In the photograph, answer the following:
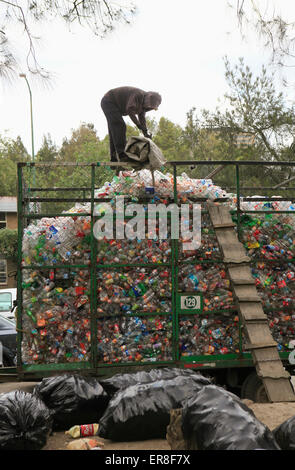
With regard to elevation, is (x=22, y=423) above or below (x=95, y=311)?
below

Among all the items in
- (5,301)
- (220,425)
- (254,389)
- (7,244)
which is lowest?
(254,389)

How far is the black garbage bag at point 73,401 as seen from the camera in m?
5.34

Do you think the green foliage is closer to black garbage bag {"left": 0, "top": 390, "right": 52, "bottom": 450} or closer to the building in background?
the building in background

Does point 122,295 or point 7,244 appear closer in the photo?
point 122,295

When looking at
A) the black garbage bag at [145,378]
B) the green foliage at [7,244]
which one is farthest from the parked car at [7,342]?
the green foliage at [7,244]

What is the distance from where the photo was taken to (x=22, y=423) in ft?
15.2

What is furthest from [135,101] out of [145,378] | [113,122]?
[145,378]

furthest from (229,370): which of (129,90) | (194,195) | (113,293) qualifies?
(129,90)

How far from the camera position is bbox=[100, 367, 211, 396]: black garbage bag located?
17.3 feet

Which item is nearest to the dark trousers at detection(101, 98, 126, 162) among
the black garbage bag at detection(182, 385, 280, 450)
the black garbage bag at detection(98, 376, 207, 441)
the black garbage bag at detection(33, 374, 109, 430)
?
the black garbage bag at detection(33, 374, 109, 430)

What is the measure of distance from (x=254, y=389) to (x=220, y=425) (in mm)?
3074

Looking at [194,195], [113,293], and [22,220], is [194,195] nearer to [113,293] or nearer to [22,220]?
[113,293]

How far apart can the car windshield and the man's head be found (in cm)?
674

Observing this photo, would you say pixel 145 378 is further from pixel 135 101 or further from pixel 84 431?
pixel 135 101
